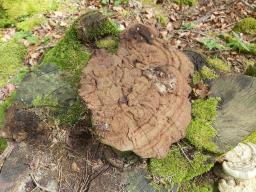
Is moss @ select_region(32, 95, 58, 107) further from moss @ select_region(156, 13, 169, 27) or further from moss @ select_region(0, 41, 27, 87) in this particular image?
moss @ select_region(156, 13, 169, 27)

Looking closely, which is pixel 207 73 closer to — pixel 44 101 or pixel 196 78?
pixel 196 78

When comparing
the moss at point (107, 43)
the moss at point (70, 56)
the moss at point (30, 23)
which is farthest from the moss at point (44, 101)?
the moss at point (30, 23)

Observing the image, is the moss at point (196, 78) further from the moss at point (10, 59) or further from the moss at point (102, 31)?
the moss at point (10, 59)

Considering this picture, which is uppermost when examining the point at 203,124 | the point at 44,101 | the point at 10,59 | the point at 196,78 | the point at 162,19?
the point at 196,78

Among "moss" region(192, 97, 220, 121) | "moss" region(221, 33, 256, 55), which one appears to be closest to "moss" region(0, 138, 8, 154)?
"moss" region(192, 97, 220, 121)

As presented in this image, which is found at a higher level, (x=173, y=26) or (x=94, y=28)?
(x=94, y=28)

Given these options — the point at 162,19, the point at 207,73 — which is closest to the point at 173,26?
the point at 162,19

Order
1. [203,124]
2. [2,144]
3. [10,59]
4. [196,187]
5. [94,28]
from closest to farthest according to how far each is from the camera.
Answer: [203,124] → [196,187] → [2,144] → [94,28] → [10,59]
